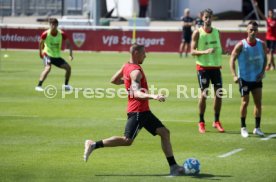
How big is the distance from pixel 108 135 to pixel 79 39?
90.9 ft

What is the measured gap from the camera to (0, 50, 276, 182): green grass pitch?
A: 482 inches

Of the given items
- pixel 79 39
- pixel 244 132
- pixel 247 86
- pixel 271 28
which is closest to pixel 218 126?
pixel 244 132

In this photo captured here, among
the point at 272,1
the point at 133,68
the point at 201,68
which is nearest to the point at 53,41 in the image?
the point at 201,68

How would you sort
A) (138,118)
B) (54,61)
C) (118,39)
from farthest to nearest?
(118,39) < (54,61) < (138,118)

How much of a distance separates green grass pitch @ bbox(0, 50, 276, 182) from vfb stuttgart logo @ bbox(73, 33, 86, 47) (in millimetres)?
15415

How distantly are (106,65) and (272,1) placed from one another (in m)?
33.4

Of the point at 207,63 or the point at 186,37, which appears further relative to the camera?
the point at 186,37

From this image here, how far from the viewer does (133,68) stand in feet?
39.8

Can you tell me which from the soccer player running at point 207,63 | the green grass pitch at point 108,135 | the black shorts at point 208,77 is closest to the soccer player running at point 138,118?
the green grass pitch at point 108,135

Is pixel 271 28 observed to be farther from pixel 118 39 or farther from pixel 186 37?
pixel 118 39

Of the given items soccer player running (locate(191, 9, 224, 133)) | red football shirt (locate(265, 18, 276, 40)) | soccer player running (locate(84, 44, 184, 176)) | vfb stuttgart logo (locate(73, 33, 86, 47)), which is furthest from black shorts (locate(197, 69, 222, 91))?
vfb stuttgart logo (locate(73, 33, 86, 47))

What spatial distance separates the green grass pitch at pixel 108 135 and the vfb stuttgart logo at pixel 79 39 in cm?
1542

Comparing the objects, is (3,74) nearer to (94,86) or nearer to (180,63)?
(94,86)

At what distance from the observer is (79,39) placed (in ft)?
142
